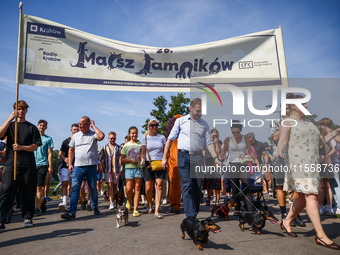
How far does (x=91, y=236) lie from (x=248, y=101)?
3.81m

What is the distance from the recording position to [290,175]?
421cm

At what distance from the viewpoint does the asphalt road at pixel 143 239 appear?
354 cm

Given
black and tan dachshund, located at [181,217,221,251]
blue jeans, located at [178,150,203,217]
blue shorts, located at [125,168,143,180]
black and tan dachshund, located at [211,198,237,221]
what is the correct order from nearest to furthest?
black and tan dachshund, located at [181,217,221,251] < blue jeans, located at [178,150,203,217] < black and tan dachshund, located at [211,198,237,221] < blue shorts, located at [125,168,143,180]

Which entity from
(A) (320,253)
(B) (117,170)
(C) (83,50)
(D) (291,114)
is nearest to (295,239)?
(A) (320,253)

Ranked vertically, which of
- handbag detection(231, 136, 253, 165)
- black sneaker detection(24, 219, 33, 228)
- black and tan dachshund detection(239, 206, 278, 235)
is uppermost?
handbag detection(231, 136, 253, 165)

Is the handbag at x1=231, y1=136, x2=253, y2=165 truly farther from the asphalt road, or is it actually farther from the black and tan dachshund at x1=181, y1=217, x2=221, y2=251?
the black and tan dachshund at x1=181, y1=217, x2=221, y2=251

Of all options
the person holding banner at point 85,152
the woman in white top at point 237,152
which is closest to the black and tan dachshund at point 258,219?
the woman in white top at point 237,152

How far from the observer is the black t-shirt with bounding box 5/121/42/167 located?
5.17 meters

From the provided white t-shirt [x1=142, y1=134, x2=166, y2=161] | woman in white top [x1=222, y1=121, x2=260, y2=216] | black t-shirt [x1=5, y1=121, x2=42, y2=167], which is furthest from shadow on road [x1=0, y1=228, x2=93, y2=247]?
woman in white top [x1=222, y1=121, x2=260, y2=216]

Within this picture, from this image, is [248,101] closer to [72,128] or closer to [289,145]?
[289,145]

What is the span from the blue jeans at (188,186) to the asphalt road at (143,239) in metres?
0.44

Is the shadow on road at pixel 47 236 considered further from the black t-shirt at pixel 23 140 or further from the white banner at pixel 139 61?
the white banner at pixel 139 61

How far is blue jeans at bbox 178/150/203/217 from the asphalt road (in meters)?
0.44

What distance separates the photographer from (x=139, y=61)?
22.0 feet
